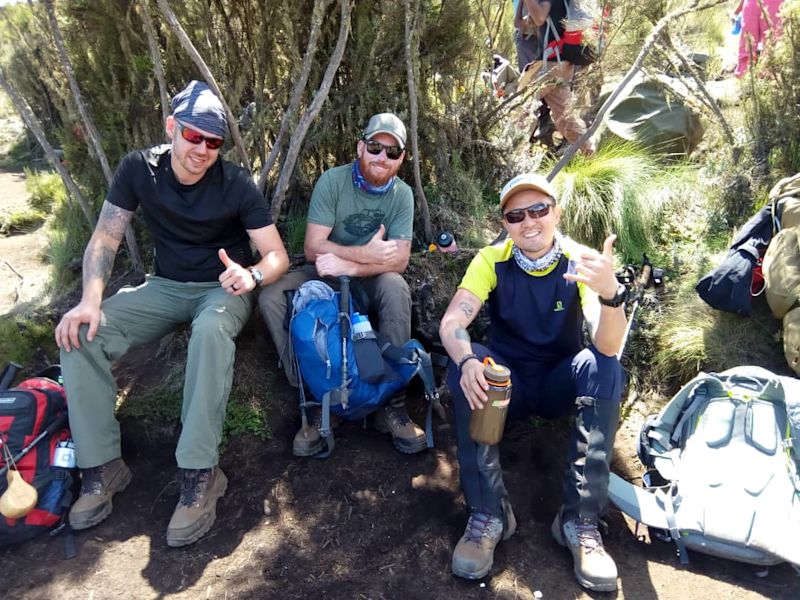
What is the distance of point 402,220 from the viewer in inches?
144

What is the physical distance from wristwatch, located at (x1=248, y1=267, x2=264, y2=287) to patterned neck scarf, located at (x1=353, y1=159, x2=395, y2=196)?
2.86 feet

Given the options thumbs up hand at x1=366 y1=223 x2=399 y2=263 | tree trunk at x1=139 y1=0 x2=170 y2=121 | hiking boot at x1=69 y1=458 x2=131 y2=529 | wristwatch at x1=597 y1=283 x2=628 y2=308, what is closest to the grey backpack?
wristwatch at x1=597 y1=283 x2=628 y2=308

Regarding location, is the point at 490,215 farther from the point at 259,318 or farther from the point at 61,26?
the point at 61,26

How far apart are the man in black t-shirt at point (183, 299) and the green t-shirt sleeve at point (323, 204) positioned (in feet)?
1.14

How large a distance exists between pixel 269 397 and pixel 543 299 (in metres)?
1.81

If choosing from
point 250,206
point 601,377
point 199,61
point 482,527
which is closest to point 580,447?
point 601,377

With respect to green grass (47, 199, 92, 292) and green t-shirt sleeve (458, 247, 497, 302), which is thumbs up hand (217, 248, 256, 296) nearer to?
green t-shirt sleeve (458, 247, 497, 302)

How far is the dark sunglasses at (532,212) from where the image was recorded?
8.79ft

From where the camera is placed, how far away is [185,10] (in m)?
3.92

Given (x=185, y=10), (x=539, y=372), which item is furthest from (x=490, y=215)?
(x=185, y=10)

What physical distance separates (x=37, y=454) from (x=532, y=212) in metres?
2.63

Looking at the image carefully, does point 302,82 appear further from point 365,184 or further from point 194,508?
point 194,508

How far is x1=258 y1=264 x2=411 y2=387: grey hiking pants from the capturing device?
3.38 m

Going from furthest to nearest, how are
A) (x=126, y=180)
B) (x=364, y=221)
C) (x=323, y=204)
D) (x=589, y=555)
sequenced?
(x=364, y=221), (x=323, y=204), (x=126, y=180), (x=589, y=555)
